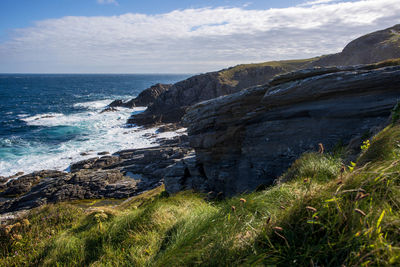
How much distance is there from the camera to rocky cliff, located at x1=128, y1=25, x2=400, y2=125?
4519cm

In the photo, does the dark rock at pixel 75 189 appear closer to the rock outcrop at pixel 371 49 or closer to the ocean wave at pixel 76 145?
the ocean wave at pixel 76 145

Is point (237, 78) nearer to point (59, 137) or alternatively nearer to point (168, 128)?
point (168, 128)

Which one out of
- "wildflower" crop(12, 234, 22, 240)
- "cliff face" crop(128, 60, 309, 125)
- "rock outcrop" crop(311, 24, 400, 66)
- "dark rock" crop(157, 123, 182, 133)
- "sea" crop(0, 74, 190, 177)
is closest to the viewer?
"wildflower" crop(12, 234, 22, 240)

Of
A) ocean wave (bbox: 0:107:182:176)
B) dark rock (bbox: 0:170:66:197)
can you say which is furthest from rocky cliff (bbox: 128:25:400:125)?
dark rock (bbox: 0:170:66:197)

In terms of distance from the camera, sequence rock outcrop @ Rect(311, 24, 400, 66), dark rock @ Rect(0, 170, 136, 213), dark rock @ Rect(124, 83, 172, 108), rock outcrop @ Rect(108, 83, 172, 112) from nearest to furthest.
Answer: dark rock @ Rect(0, 170, 136, 213)
rock outcrop @ Rect(311, 24, 400, 66)
rock outcrop @ Rect(108, 83, 172, 112)
dark rock @ Rect(124, 83, 172, 108)

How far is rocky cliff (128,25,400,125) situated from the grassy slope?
148 ft

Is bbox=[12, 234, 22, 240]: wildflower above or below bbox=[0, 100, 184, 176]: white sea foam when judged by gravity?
above

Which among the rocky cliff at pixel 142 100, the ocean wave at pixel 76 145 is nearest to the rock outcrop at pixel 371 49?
the ocean wave at pixel 76 145

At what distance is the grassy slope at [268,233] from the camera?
194cm

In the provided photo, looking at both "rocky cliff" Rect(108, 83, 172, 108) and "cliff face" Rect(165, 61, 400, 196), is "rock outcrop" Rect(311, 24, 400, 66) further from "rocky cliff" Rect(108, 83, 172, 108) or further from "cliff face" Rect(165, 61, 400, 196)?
"rocky cliff" Rect(108, 83, 172, 108)

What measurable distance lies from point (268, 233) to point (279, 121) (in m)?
11.7

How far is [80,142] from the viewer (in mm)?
38125

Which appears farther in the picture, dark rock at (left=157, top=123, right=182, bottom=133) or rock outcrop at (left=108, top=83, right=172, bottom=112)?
rock outcrop at (left=108, top=83, right=172, bottom=112)

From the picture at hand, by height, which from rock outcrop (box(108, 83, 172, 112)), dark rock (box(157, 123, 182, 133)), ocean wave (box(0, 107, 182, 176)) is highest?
rock outcrop (box(108, 83, 172, 112))
